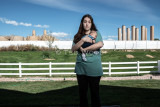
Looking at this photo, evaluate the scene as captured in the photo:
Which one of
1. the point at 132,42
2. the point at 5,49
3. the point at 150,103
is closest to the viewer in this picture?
the point at 150,103

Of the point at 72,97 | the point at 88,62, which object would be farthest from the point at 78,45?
the point at 72,97

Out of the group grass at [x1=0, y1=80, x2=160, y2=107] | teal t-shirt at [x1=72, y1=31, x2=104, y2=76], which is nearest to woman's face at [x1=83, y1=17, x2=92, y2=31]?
teal t-shirt at [x1=72, y1=31, x2=104, y2=76]

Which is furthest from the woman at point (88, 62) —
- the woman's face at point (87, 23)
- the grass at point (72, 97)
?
the grass at point (72, 97)

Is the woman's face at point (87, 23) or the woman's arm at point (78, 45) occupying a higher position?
the woman's face at point (87, 23)

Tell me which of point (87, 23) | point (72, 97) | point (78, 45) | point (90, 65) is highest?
point (87, 23)

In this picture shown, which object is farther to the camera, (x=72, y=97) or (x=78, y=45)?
(x=72, y=97)

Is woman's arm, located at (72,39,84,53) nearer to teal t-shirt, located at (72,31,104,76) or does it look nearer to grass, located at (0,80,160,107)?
teal t-shirt, located at (72,31,104,76)

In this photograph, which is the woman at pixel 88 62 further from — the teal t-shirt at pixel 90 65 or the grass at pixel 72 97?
the grass at pixel 72 97

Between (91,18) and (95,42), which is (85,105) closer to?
(95,42)

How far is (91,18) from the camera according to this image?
9.42ft

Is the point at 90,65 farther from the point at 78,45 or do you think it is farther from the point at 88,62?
the point at 78,45

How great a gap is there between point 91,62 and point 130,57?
2185 cm

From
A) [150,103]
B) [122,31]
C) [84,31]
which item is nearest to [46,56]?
[150,103]

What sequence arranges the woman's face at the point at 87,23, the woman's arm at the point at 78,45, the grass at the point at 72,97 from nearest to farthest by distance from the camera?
1. the woman's arm at the point at 78,45
2. the woman's face at the point at 87,23
3. the grass at the point at 72,97
